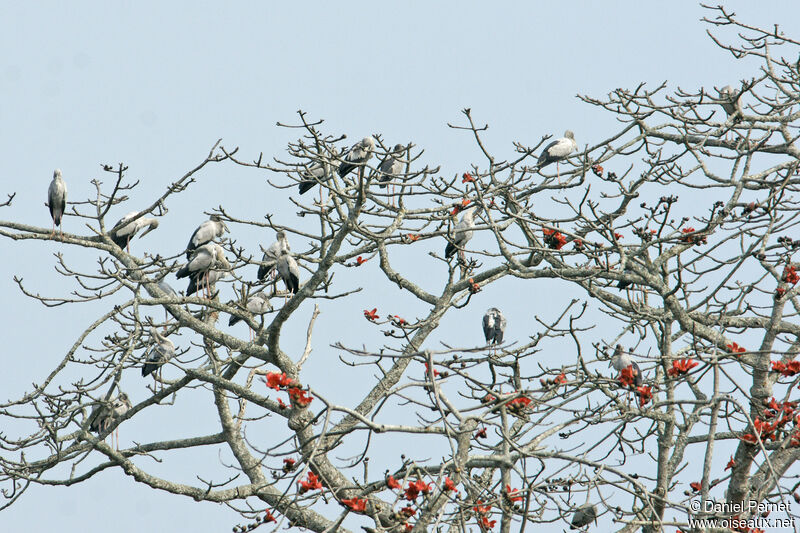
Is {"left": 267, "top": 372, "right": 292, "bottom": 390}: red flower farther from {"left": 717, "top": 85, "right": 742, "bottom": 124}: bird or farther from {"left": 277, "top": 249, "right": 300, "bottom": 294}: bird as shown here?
{"left": 717, "top": 85, "right": 742, "bottom": 124}: bird

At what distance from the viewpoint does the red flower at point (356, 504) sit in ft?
14.6

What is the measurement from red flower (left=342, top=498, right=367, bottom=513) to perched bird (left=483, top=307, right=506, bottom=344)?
17.5 ft

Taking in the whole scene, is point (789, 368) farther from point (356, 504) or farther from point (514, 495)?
point (356, 504)

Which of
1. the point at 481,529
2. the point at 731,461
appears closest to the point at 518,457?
the point at 481,529

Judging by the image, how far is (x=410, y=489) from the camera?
4336 millimetres

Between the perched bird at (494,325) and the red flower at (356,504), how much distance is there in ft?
17.5

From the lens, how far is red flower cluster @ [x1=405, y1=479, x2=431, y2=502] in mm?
4309

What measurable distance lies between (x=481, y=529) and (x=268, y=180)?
3062 mm

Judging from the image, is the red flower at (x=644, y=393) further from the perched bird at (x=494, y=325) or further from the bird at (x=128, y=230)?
the bird at (x=128, y=230)

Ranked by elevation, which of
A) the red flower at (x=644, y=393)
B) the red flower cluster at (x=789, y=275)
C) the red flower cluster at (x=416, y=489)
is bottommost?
the red flower cluster at (x=416, y=489)

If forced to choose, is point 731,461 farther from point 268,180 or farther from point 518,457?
point 268,180

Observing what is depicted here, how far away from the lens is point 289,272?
8.10 m

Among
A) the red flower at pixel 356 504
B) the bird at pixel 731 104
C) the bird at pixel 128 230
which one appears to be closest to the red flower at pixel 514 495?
the red flower at pixel 356 504

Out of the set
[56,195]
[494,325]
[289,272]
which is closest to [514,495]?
[289,272]
